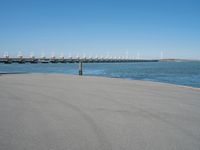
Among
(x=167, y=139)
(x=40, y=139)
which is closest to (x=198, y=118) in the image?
(x=167, y=139)

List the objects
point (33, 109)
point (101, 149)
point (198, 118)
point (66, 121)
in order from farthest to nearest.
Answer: point (33, 109)
point (198, 118)
point (66, 121)
point (101, 149)

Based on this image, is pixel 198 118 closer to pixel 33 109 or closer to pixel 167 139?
pixel 167 139

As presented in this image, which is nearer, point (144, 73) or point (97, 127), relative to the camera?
point (97, 127)

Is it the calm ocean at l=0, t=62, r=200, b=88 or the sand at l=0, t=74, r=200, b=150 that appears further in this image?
the calm ocean at l=0, t=62, r=200, b=88

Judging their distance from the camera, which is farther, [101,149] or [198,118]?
[198,118]

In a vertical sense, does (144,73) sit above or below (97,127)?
below

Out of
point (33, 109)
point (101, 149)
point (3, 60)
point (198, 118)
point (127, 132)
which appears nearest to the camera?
point (101, 149)

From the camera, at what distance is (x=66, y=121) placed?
6125 millimetres

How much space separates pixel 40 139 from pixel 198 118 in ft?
Answer: 13.8

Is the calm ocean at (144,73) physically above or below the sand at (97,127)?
below

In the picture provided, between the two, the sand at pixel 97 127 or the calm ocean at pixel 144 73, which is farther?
the calm ocean at pixel 144 73

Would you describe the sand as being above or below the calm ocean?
above

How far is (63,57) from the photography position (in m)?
155

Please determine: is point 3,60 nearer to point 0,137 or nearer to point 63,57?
point 63,57
